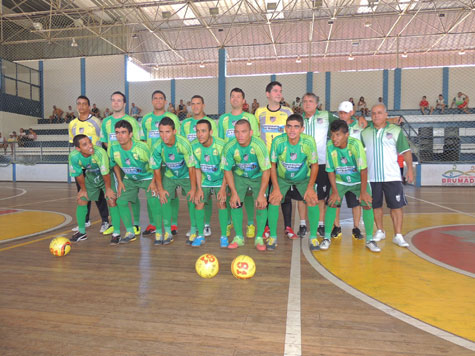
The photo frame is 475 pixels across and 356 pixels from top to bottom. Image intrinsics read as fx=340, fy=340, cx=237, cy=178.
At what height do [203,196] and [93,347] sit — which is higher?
[203,196]

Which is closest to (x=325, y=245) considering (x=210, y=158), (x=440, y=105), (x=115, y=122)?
(x=210, y=158)

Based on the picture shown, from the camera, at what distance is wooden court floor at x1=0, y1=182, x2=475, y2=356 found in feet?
6.75

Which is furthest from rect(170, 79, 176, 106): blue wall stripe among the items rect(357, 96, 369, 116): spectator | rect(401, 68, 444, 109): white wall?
rect(401, 68, 444, 109): white wall

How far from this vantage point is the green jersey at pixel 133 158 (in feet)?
15.0

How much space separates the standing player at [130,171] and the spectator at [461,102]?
19813 millimetres

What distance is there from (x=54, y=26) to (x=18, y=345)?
2669cm

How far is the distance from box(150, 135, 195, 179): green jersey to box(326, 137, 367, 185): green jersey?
1782mm

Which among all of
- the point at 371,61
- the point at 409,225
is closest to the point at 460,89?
the point at 371,61

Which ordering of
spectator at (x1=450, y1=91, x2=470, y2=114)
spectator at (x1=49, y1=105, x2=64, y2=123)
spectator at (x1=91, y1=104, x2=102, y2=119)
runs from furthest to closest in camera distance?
spectator at (x1=49, y1=105, x2=64, y2=123), spectator at (x1=91, y1=104, x2=102, y2=119), spectator at (x1=450, y1=91, x2=470, y2=114)

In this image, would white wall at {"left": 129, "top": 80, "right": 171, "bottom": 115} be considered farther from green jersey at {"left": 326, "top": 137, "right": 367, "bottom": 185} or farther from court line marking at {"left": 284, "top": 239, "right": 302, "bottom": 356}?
court line marking at {"left": 284, "top": 239, "right": 302, "bottom": 356}

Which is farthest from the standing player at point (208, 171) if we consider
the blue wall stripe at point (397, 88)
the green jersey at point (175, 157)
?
the blue wall stripe at point (397, 88)

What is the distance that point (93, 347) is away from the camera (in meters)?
2.03

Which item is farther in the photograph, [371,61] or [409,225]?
[371,61]

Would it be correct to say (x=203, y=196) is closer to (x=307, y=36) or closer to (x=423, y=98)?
(x=423, y=98)
